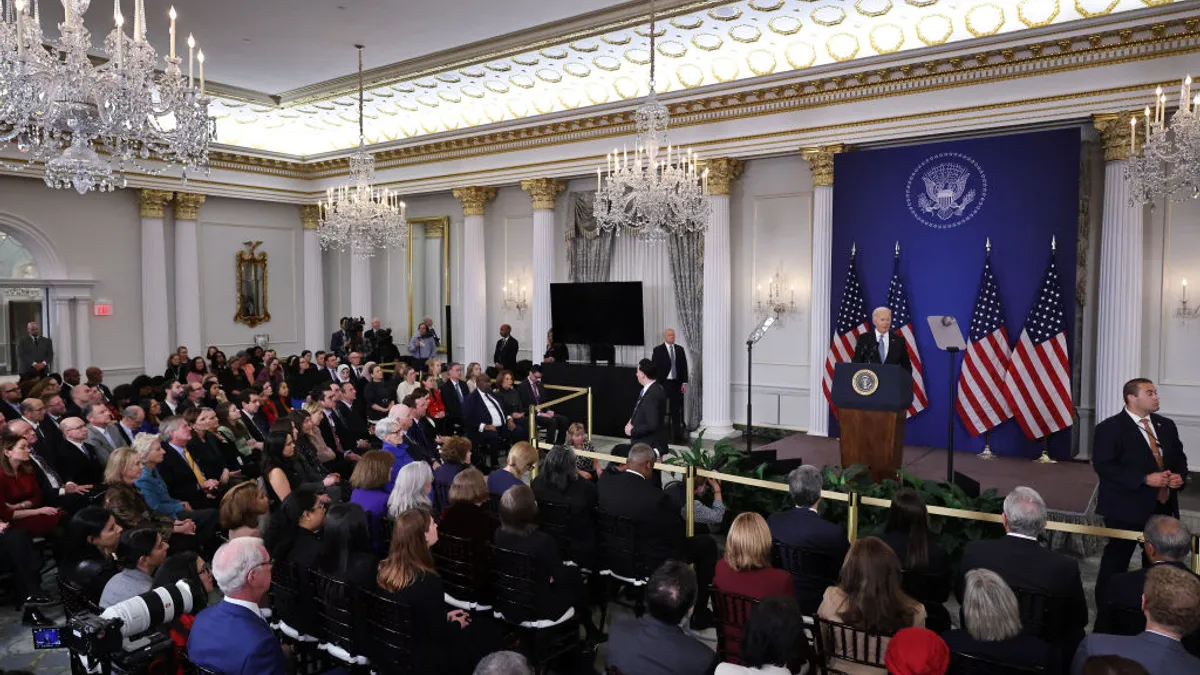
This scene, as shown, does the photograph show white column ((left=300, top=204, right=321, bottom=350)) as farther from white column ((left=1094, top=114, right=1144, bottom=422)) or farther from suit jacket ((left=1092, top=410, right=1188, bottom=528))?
suit jacket ((left=1092, top=410, right=1188, bottom=528))

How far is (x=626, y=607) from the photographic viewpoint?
197 inches

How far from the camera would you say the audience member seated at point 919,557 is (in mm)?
3625

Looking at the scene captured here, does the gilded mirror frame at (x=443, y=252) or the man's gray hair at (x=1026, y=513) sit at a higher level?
the gilded mirror frame at (x=443, y=252)

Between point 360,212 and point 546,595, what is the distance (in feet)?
26.7

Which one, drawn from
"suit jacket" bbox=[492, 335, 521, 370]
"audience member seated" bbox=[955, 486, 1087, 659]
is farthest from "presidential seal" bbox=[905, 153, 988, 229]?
"suit jacket" bbox=[492, 335, 521, 370]

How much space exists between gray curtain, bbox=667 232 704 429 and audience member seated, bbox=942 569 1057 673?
28.8 ft

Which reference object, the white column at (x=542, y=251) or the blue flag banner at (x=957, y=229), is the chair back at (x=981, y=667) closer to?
the blue flag banner at (x=957, y=229)

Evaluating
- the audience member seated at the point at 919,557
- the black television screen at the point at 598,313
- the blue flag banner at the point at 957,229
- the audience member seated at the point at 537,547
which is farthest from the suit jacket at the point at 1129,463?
the black television screen at the point at 598,313

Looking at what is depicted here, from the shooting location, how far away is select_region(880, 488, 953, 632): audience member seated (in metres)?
3.62

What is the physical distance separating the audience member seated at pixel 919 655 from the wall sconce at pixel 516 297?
1125cm

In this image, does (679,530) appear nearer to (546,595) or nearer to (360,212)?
(546,595)

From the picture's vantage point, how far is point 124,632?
264 cm

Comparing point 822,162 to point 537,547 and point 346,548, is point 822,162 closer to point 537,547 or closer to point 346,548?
point 537,547

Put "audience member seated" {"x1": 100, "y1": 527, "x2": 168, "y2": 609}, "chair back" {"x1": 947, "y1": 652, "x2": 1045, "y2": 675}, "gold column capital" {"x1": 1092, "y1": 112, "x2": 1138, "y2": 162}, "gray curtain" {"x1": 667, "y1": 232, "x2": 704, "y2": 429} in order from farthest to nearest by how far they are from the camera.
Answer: "gray curtain" {"x1": 667, "y1": 232, "x2": 704, "y2": 429} → "gold column capital" {"x1": 1092, "y1": 112, "x2": 1138, "y2": 162} → "audience member seated" {"x1": 100, "y1": 527, "x2": 168, "y2": 609} → "chair back" {"x1": 947, "y1": 652, "x2": 1045, "y2": 675}
